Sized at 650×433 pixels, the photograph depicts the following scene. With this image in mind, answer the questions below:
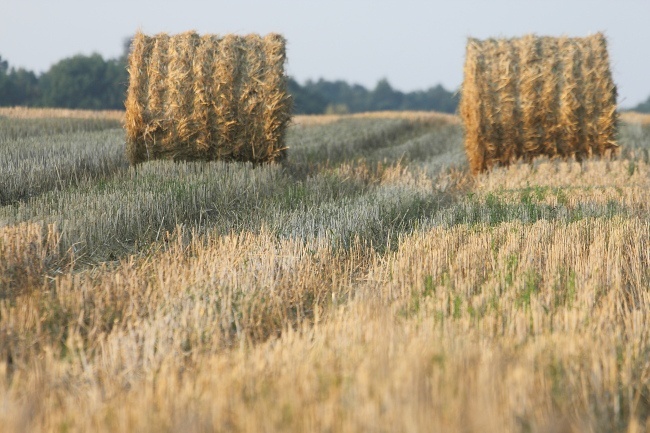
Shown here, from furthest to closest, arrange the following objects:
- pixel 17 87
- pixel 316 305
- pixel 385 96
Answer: pixel 385 96
pixel 17 87
pixel 316 305

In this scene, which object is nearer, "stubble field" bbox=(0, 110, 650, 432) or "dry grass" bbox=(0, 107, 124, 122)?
"stubble field" bbox=(0, 110, 650, 432)

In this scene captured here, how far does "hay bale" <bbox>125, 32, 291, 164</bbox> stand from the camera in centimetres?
952

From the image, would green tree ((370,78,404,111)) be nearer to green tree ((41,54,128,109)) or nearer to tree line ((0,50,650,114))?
tree line ((0,50,650,114))

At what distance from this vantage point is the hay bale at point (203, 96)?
9516 millimetres

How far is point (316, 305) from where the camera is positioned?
450cm

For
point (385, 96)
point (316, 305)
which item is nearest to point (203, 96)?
point (316, 305)

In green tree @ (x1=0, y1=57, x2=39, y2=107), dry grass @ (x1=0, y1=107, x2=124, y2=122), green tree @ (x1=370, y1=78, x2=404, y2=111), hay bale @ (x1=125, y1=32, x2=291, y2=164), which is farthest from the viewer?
green tree @ (x1=370, y1=78, x2=404, y2=111)

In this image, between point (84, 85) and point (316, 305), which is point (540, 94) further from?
point (84, 85)

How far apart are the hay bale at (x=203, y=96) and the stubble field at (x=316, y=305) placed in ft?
2.65

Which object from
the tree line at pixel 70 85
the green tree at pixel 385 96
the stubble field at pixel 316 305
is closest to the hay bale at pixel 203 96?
the stubble field at pixel 316 305

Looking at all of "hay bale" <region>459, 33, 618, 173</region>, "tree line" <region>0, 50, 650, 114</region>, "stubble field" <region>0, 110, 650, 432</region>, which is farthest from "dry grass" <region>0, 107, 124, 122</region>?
"tree line" <region>0, 50, 650, 114</region>

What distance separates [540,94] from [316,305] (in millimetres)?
7432

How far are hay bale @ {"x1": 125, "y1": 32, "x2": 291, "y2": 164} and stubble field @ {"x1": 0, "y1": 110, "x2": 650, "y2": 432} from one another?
81 centimetres

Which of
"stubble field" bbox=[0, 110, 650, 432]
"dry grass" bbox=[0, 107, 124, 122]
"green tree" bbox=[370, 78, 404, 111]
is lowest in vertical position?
"stubble field" bbox=[0, 110, 650, 432]
